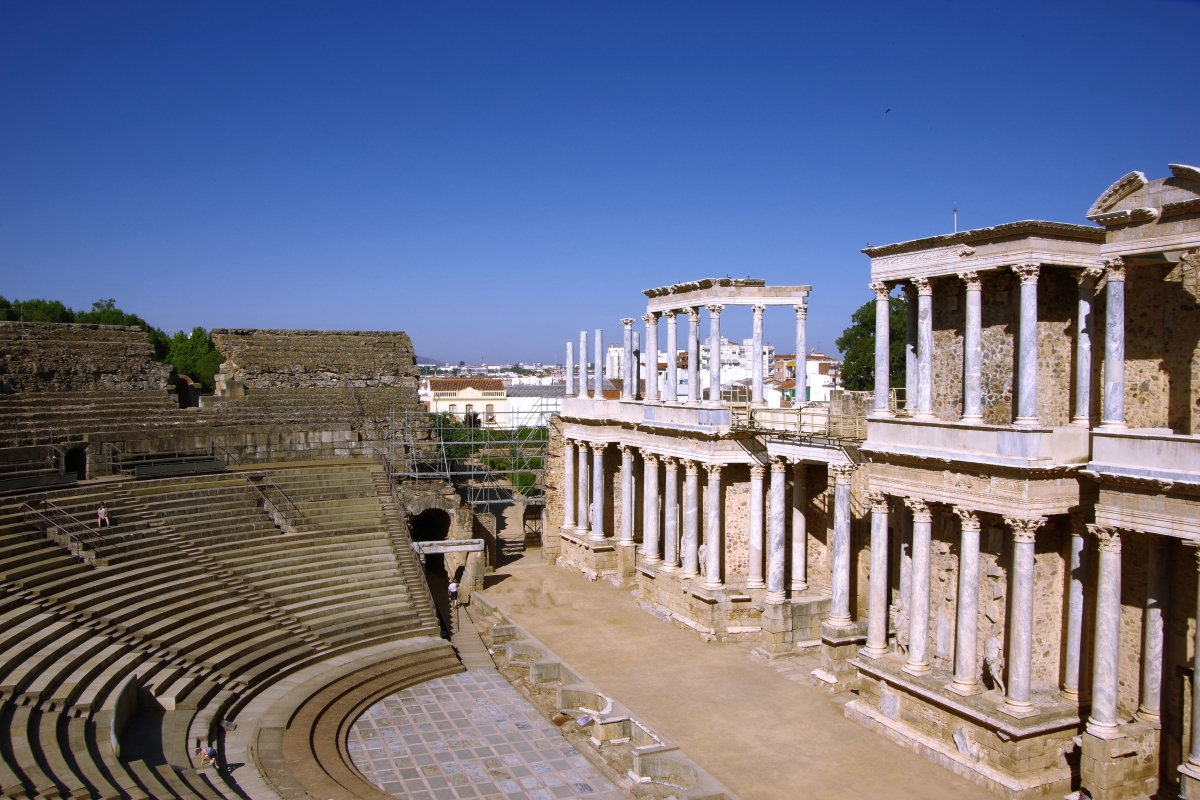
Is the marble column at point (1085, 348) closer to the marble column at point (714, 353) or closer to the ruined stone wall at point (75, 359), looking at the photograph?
the marble column at point (714, 353)

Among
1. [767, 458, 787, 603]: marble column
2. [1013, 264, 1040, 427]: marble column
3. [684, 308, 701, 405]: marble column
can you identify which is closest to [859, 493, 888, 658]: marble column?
[1013, 264, 1040, 427]: marble column

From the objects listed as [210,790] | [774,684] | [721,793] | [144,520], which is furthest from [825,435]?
[144,520]

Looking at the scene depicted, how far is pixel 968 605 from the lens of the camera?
1399 centimetres

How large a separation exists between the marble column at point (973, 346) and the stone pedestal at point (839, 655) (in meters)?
5.78

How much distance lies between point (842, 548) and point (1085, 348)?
6558 mm

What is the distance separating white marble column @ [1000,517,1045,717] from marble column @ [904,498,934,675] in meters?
1.56

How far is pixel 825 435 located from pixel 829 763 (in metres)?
Answer: 6.87

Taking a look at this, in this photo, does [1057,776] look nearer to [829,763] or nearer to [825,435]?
[829,763]

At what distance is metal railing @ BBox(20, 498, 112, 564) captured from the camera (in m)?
17.5

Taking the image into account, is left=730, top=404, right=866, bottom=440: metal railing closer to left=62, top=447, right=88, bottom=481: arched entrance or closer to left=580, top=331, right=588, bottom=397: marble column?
left=580, top=331, right=588, bottom=397: marble column

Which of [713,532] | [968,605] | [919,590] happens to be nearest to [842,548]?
[919,590]

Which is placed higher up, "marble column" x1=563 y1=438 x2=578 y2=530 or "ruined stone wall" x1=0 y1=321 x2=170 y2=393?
"ruined stone wall" x1=0 y1=321 x2=170 y2=393

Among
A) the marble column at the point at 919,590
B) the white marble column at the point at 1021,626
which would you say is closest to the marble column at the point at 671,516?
the marble column at the point at 919,590

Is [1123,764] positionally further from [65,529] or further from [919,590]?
[65,529]
